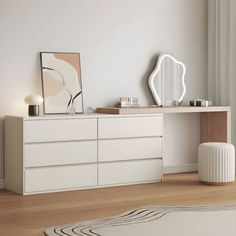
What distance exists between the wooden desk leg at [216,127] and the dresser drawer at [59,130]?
1607 millimetres

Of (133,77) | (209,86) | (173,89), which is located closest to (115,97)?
(133,77)

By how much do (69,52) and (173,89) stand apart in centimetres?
125

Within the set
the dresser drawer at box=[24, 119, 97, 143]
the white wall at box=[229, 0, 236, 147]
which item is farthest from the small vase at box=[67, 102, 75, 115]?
the white wall at box=[229, 0, 236, 147]

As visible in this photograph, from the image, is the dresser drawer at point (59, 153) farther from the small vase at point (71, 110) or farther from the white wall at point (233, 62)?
the white wall at point (233, 62)

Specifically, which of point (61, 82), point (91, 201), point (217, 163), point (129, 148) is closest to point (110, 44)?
point (61, 82)

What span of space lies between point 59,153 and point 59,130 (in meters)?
0.20

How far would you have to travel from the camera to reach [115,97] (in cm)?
606

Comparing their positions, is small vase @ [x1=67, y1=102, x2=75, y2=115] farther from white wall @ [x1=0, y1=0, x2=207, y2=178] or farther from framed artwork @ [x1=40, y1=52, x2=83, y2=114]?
white wall @ [x1=0, y1=0, x2=207, y2=178]

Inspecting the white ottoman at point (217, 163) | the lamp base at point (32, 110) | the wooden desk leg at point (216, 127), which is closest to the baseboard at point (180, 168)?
the wooden desk leg at point (216, 127)

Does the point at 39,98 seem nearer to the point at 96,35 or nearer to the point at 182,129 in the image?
the point at 96,35

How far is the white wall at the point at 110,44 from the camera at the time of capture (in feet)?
18.0

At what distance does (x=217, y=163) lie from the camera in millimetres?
5598

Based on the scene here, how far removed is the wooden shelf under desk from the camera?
5.71 metres

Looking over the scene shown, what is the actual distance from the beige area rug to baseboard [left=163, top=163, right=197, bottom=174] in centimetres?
193
